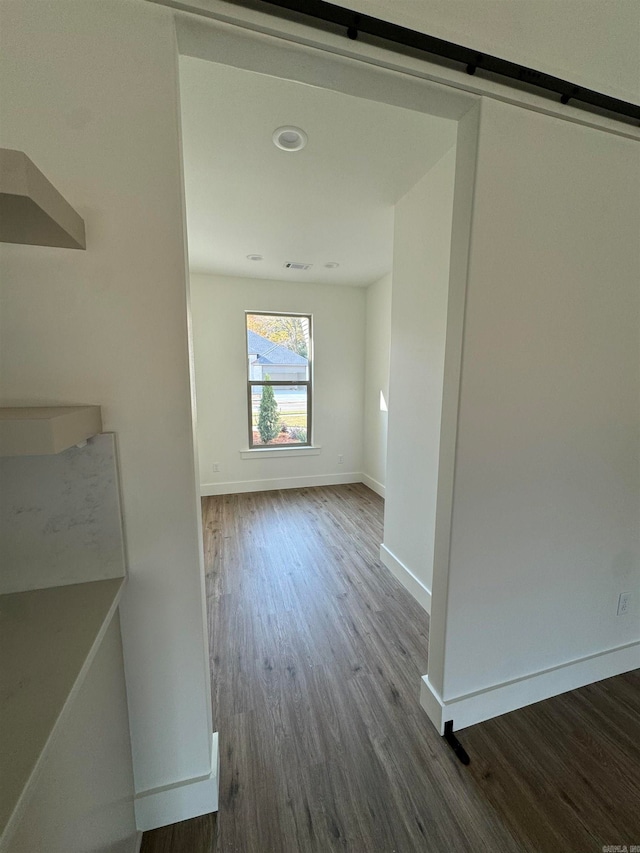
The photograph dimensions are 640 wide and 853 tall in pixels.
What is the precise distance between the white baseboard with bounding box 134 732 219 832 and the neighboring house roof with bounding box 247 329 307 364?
382 cm

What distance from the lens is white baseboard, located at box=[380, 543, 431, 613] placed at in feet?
6.97

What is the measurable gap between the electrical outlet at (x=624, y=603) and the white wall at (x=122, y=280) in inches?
75.5

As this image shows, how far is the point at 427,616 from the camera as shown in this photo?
2057 millimetres

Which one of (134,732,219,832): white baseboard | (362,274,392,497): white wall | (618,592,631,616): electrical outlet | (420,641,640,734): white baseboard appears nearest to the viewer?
(134,732,219,832): white baseboard

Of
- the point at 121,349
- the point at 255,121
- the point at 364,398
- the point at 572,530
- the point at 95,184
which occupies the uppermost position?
the point at 255,121

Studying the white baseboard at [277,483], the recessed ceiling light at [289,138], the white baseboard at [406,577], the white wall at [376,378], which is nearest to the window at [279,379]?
the white baseboard at [277,483]

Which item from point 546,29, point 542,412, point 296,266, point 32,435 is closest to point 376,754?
point 542,412

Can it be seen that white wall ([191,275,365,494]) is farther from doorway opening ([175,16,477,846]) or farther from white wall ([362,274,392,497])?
white wall ([362,274,392,497])

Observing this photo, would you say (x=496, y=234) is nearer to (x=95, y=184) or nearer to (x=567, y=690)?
(x=95, y=184)

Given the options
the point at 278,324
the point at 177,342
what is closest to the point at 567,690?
the point at 177,342

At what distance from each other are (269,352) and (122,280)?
3.52 metres

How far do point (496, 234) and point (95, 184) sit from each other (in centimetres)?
122

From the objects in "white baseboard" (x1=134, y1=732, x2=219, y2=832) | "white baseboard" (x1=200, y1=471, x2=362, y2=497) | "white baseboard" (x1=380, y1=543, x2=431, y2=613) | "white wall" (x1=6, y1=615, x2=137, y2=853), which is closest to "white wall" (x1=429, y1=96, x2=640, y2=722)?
"white baseboard" (x1=380, y1=543, x2=431, y2=613)

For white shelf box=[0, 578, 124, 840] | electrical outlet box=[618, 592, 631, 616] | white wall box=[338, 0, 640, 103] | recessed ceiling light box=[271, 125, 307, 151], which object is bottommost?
electrical outlet box=[618, 592, 631, 616]
